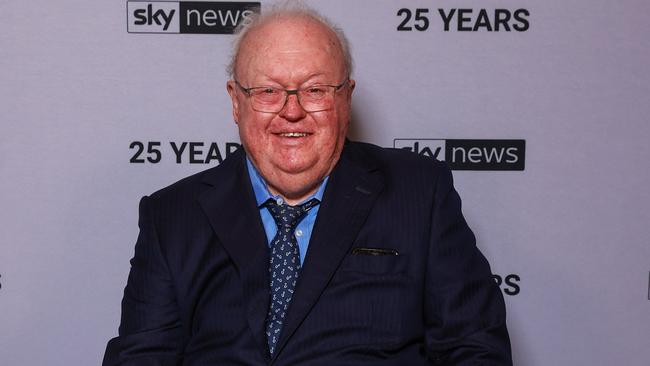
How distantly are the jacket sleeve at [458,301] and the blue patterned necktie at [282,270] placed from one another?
0.26m

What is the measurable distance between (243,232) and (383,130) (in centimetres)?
58

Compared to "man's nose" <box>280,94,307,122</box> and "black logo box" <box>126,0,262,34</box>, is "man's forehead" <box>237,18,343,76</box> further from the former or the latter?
"black logo box" <box>126,0,262,34</box>

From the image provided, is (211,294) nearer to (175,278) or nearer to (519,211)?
(175,278)

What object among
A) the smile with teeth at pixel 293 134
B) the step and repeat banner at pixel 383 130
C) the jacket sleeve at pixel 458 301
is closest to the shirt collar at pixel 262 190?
the smile with teeth at pixel 293 134

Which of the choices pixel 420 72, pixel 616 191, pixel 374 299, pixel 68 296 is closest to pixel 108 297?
pixel 68 296

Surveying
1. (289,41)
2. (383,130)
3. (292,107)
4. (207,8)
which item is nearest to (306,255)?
(292,107)

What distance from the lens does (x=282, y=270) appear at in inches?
53.9

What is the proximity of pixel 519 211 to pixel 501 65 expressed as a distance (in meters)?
0.37

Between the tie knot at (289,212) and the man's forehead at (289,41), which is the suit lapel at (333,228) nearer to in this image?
the tie knot at (289,212)

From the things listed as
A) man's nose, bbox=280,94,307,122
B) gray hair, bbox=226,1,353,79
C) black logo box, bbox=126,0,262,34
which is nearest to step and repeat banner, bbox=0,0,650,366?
black logo box, bbox=126,0,262,34

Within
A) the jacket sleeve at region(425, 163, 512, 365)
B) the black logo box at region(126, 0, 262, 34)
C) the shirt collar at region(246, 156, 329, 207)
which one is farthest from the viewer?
the black logo box at region(126, 0, 262, 34)

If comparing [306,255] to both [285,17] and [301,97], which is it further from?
[285,17]

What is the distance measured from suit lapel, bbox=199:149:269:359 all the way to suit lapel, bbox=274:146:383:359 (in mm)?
59

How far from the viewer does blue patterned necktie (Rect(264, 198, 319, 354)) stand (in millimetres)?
1363
